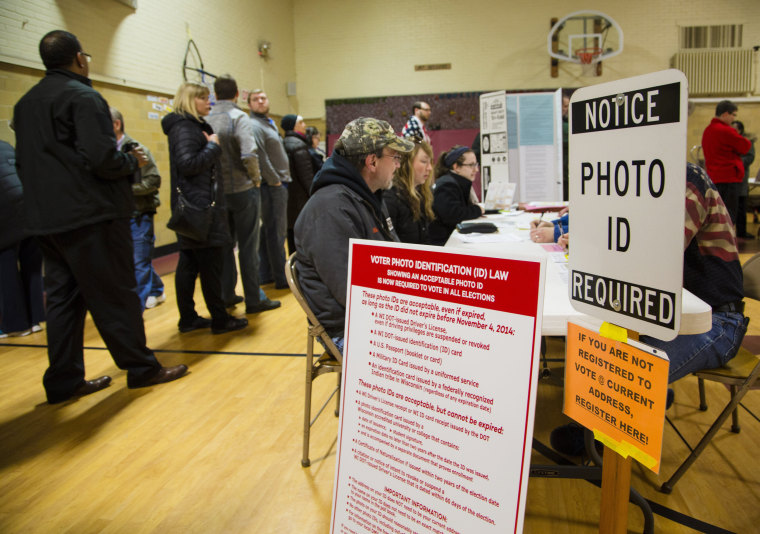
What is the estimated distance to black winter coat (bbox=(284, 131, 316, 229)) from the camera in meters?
5.11

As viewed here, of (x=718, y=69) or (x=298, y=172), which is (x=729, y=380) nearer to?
(x=298, y=172)

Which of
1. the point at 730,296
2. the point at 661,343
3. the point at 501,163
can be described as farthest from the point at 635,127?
the point at 501,163

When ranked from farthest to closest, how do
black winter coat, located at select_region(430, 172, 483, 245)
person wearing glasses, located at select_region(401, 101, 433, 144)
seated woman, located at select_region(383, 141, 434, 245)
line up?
1. person wearing glasses, located at select_region(401, 101, 433, 144)
2. black winter coat, located at select_region(430, 172, 483, 245)
3. seated woman, located at select_region(383, 141, 434, 245)

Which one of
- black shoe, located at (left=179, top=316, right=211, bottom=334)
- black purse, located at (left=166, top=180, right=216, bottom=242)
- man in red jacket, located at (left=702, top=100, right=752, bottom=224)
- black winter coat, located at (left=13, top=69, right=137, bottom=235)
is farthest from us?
man in red jacket, located at (left=702, top=100, right=752, bottom=224)

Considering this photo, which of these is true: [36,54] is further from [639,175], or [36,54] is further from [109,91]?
[639,175]

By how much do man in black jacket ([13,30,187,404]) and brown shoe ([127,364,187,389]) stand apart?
27 centimetres

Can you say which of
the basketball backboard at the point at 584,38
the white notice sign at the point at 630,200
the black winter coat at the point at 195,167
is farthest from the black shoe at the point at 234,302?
the basketball backboard at the point at 584,38

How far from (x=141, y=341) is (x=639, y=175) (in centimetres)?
260

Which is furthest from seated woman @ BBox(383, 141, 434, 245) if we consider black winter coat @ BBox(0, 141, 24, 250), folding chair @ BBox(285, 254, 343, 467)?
black winter coat @ BBox(0, 141, 24, 250)

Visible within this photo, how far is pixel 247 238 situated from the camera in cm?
403

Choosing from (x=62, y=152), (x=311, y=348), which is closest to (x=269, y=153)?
(x=62, y=152)

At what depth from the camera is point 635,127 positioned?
878 mm

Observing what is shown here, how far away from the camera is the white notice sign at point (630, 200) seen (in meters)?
0.82

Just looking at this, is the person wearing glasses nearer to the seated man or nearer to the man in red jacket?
the man in red jacket
